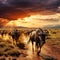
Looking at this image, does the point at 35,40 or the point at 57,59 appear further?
the point at 35,40

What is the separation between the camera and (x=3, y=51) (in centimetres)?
1508

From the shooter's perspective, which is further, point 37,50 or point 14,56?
point 37,50

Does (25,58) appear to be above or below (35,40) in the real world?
below

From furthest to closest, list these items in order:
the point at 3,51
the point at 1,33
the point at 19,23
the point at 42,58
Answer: the point at 1,33, the point at 19,23, the point at 3,51, the point at 42,58

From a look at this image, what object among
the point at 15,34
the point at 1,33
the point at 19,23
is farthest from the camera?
the point at 1,33

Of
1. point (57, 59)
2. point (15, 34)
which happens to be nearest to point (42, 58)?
point (57, 59)

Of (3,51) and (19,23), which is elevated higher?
(19,23)

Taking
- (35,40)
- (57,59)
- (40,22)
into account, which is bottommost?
(57,59)

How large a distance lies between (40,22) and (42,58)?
836 cm

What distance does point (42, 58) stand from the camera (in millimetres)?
13219

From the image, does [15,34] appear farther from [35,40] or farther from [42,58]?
[42,58]

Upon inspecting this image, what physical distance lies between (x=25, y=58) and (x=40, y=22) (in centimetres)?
820

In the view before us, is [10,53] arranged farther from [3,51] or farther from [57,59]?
[57,59]

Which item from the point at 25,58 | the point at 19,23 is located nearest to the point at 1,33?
the point at 19,23
